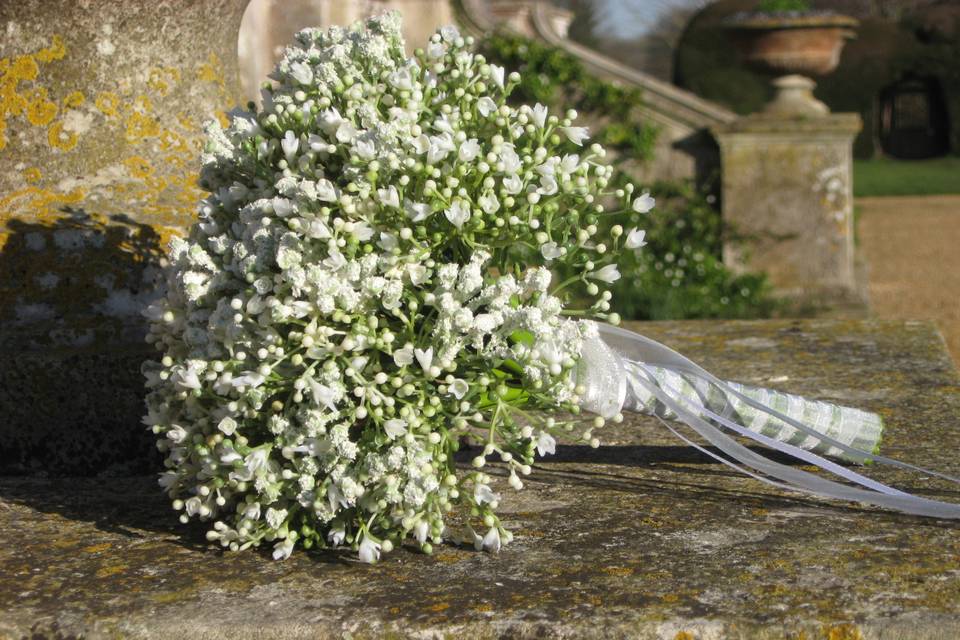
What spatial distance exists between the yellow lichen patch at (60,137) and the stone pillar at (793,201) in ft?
18.3

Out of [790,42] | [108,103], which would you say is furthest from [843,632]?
[790,42]

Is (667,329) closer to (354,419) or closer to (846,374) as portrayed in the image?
(846,374)

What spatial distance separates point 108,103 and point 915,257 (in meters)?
9.70

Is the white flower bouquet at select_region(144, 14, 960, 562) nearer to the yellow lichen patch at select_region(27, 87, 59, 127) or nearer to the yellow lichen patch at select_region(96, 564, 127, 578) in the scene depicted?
the yellow lichen patch at select_region(96, 564, 127, 578)

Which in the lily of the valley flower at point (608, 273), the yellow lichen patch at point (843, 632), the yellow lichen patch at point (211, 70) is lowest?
the yellow lichen patch at point (843, 632)

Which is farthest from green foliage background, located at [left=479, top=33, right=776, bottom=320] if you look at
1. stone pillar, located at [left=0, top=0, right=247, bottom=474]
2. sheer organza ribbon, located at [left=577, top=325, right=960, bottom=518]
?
sheer organza ribbon, located at [left=577, top=325, right=960, bottom=518]

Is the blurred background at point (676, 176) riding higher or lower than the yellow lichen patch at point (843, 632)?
higher

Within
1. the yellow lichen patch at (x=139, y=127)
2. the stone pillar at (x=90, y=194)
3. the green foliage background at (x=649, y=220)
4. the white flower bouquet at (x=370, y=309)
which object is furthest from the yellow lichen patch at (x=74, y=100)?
the green foliage background at (x=649, y=220)

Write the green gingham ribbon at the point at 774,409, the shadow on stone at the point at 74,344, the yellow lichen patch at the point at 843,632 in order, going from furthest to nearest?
the shadow on stone at the point at 74,344 → the green gingham ribbon at the point at 774,409 → the yellow lichen patch at the point at 843,632

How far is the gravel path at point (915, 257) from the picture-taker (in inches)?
337

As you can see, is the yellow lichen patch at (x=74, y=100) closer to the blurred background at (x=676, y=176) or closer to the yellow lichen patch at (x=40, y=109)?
the yellow lichen patch at (x=40, y=109)

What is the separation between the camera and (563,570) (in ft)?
6.23

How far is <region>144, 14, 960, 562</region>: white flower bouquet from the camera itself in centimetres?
189

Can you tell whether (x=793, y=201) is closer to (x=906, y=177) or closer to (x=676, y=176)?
(x=676, y=176)
